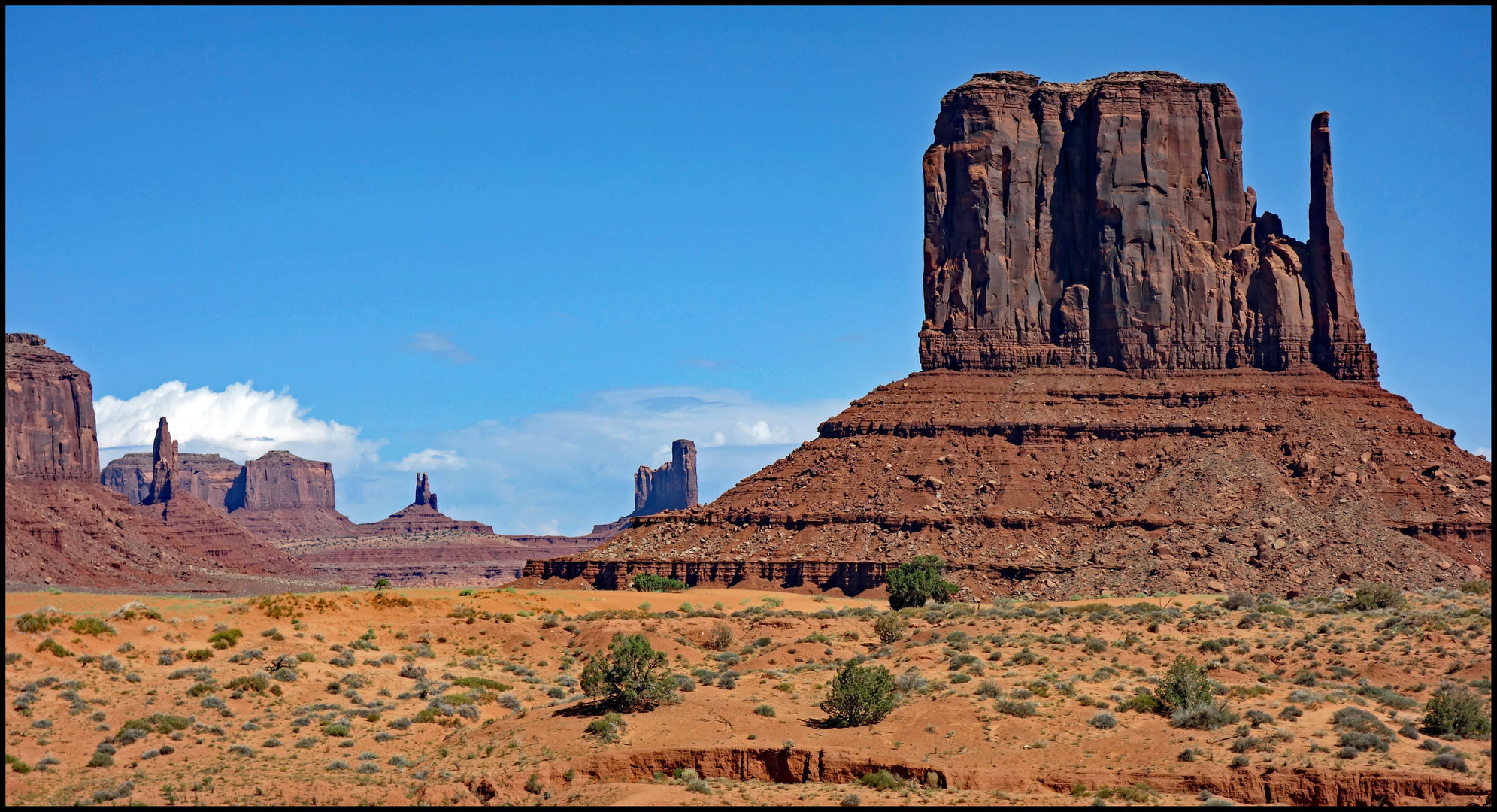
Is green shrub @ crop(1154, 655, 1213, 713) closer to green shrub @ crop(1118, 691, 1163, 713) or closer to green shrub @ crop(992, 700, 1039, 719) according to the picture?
green shrub @ crop(1118, 691, 1163, 713)

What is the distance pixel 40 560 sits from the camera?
13462 centimetres

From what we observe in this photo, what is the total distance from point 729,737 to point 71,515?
451ft

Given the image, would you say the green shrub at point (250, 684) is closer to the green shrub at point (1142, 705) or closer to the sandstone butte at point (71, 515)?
the green shrub at point (1142, 705)

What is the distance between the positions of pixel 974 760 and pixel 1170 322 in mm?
79556

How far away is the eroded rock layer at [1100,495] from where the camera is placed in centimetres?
8256

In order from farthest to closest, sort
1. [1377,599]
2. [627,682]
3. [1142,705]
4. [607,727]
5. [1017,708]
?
[1377,599] < [627,682] < [1142,705] < [1017,708] < [607,727]

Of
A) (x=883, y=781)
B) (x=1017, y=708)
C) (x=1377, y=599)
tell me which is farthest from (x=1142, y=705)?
(x=1377, y=599)

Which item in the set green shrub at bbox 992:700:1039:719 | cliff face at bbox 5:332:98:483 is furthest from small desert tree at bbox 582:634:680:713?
cliff face at bbox 5:332:98:483

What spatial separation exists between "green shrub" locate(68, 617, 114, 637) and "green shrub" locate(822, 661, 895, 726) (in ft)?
68.7

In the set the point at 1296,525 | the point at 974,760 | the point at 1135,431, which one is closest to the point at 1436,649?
the point at 974,760

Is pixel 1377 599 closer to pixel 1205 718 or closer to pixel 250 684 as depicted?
pixel 1205 718

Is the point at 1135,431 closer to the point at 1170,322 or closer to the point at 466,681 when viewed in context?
the point at 1170,322

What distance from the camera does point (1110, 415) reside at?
100062 millimetres

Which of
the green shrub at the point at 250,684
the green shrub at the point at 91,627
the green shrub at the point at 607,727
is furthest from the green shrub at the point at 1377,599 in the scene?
the green shrub at the point at 91,627
